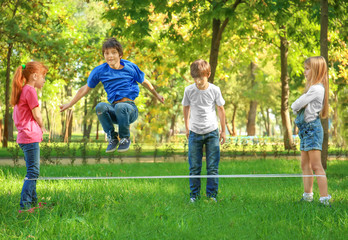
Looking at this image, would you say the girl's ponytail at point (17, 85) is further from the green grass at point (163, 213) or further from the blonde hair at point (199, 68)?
the blonde hair at point (199, 68)

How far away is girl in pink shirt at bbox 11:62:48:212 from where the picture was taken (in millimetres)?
5090

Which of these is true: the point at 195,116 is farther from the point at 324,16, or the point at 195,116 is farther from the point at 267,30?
the point at 267,30

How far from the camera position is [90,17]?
2980cm

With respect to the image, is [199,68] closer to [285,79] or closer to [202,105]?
[202,105]

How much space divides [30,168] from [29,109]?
2.61 ft

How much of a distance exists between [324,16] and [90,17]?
22591mm

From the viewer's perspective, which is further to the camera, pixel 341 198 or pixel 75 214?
pixel 341 198

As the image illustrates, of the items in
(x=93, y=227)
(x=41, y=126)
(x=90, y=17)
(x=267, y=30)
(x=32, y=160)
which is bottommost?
(x=93, y=227)

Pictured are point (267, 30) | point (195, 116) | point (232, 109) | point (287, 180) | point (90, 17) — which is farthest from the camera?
point (232, 109)

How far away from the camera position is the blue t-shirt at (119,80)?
387 cm

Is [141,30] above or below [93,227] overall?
above

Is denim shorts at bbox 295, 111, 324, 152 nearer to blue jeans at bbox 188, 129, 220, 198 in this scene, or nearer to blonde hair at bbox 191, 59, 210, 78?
blue jeans at bbox 188, 129, 220, 198

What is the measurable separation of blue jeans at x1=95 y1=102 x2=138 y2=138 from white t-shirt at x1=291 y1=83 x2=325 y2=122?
2758 mm

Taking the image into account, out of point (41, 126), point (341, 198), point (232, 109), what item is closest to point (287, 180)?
point (341, 198)
